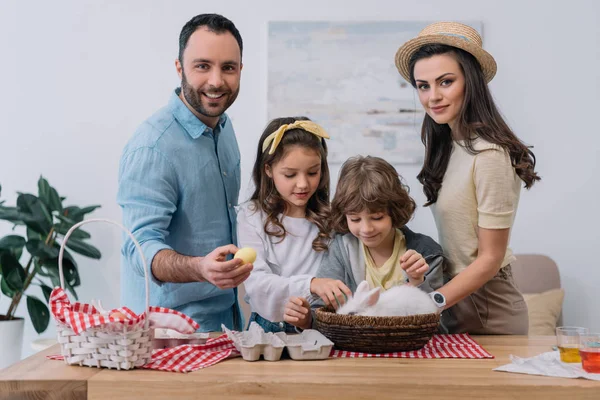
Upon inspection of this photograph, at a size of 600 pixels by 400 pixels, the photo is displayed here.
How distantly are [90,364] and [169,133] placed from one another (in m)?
0.88

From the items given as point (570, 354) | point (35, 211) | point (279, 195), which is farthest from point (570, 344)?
point (35, 211)

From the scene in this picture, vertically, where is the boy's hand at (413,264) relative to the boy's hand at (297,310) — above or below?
above

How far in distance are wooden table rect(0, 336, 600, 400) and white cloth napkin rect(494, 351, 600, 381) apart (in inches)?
0.9

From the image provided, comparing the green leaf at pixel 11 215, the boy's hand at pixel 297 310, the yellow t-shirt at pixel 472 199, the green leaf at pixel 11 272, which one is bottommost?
the green leaf at pixel 11 272

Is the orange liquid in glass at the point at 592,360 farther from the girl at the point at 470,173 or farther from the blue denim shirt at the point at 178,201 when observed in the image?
the blue denim shirt at the point at 178,201

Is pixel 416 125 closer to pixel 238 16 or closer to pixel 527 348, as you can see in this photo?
pixel 238 16

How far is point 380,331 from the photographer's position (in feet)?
5.31

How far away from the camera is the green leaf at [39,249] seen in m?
3.70

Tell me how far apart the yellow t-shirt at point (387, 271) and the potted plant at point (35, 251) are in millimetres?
2173

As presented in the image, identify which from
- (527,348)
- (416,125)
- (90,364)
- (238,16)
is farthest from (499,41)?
(90,364)

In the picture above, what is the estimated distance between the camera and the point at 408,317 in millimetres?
1623

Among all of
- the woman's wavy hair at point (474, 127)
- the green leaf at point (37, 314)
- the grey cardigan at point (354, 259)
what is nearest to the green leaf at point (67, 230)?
the green leaf at point (37, 314)

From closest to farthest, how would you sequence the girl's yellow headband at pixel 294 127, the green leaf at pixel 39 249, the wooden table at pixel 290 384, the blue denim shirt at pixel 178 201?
the wooden table at pixel 290 384, the blue denim shirt at pixel 178 201, the girl's yellow headband at pixel 294 127, the green leaf at pixel 39 249

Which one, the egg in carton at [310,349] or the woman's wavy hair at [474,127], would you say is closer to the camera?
the egg in carton at [310,349]
